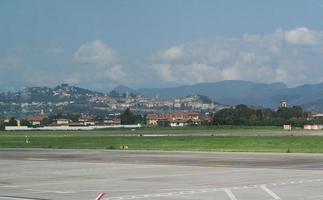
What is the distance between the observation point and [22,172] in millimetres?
34969

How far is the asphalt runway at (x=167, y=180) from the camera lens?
23.2m

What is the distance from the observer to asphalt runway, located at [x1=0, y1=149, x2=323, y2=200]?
2319 cm

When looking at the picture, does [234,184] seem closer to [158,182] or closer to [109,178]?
[158,182]

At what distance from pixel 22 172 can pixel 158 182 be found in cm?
972

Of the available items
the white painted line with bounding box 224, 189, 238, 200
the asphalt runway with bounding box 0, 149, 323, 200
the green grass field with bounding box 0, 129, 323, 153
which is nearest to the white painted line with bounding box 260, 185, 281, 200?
the asphalt runway with bounding box 0, 149, 323, 200

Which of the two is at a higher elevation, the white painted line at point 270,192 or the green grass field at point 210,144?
the green grass field at point 210,144

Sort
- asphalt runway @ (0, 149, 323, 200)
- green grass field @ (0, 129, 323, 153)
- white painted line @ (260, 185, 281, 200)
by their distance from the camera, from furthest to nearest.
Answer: green grass field @ (0, 129, 323, 153)
asphalt runway @ (0, 149, 323, 200)
white painted line @ (260, 185, 281, 200)

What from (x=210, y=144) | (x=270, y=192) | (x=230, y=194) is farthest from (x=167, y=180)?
(x=210, y=144)

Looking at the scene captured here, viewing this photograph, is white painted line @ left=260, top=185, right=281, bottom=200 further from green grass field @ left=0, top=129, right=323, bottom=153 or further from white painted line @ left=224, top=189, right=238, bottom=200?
green grass field @ left=0, top=129, right=323, bottom=153

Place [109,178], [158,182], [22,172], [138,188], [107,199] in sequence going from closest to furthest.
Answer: [107,199], [138,188], [158,182], [109,178], [22,172]

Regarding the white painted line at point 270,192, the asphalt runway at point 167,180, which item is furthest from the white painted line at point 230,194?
the white painted line at point 270,192

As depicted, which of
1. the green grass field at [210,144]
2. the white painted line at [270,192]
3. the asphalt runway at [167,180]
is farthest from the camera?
the green grass field at [210,144]

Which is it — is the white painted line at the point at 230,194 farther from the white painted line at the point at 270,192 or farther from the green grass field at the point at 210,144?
the green grass field at the point at 210,144

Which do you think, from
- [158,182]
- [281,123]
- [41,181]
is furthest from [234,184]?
[281,123]
